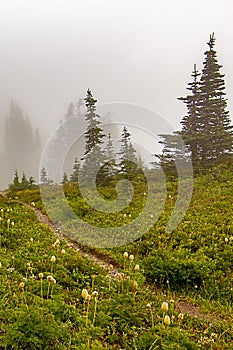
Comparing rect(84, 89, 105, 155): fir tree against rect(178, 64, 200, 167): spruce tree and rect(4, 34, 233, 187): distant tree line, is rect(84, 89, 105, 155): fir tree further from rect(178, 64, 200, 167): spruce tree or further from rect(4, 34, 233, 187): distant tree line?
rect(178, 64, 200, 167): spruce tree

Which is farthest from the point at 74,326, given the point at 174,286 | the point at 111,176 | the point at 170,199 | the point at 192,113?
the point at 192,113

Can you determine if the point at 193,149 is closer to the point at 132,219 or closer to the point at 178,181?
the point at 178,181

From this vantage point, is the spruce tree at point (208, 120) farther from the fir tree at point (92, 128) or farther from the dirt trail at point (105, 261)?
the dirt trail at point (105, 261)

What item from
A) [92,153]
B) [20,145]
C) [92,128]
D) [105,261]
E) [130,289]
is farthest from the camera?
[20,145]

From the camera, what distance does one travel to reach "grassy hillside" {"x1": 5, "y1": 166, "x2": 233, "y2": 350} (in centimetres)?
503

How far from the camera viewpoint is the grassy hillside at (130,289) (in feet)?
16.5

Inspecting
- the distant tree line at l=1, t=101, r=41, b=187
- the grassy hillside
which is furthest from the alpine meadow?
the distant tree line at l=1, t=101, r=41, b=187

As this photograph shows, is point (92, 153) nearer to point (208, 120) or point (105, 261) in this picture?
point (208, 120)

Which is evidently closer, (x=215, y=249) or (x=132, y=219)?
(x=215, y=249)

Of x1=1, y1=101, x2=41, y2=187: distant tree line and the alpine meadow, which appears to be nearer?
the alpine meadow

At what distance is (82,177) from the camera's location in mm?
33438

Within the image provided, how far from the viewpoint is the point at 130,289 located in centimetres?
753

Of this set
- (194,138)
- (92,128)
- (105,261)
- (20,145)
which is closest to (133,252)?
(105,261)

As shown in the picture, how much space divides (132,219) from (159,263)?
655 centimetres
